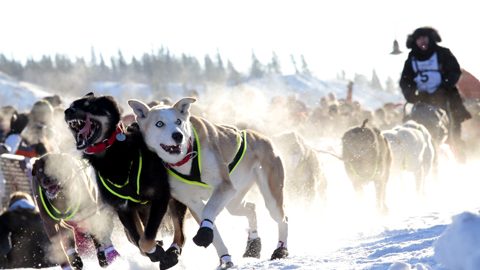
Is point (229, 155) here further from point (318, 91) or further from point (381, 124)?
point (318, 91)

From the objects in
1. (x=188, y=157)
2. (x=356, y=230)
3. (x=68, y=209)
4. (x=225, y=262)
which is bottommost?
(x=356, y=230)

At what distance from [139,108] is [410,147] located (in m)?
5.04

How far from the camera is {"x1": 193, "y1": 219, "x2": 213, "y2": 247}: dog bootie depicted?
4.95 meters

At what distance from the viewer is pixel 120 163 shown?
5039 mm

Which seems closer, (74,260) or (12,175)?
(74,260)

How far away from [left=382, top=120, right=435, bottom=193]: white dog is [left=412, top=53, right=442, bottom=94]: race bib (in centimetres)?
72

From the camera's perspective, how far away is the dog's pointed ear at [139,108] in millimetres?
5121

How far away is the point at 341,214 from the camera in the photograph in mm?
8914

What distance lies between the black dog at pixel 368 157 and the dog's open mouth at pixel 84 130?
4070mm

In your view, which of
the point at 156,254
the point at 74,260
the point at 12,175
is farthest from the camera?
the point at 12,175

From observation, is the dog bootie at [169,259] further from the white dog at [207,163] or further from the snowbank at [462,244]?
the snowbank at [462,244]

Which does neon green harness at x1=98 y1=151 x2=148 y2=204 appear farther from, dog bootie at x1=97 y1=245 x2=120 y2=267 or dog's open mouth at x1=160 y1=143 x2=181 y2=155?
dog bootie at x1=97 y1=245 x2=120 y2=267

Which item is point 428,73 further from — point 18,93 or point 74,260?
point 18,93

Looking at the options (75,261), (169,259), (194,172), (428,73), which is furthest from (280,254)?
(428,73)
